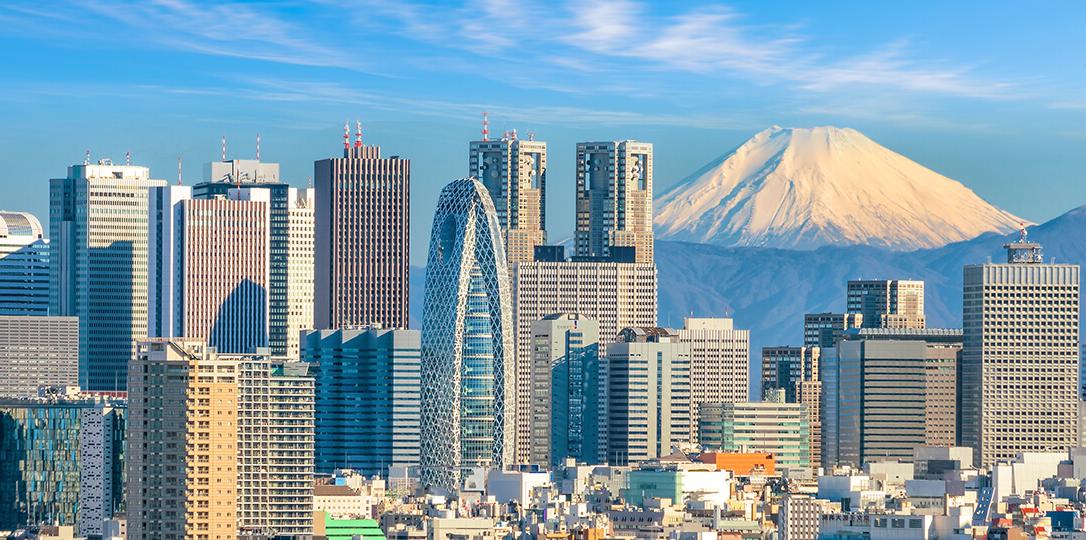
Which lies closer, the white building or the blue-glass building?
the white building

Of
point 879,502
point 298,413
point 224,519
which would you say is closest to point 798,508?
point 879,502

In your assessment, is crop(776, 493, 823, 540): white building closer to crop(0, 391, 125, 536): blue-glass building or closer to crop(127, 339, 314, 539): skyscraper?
crop(127, 339, 314, 539): skyscraper

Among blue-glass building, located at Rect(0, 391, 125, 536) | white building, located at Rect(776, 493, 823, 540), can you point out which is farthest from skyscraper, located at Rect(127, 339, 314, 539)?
white building, located at Rect(776, 493, 823, 540)

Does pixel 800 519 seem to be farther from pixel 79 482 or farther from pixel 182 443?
pixel 79 482

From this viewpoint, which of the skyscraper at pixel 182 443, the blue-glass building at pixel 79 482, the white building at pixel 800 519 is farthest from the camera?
the blue-glass building at pixel 79 482

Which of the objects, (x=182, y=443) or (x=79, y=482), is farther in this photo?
(x=79, y=482)

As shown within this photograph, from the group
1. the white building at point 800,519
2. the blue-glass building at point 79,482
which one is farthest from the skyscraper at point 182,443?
the white building at point 800,519

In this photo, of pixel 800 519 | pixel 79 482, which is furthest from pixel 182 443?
pixel 79 482

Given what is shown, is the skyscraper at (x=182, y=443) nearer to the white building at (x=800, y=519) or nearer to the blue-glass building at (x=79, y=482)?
the blue-glass building at (x=79, y=482)

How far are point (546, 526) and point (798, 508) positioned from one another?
15.3 meters

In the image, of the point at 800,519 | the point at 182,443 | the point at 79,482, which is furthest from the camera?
the point at 79,482

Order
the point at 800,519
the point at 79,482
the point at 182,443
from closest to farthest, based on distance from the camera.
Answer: the point at 182,443
the point at 800,519
the point at 79,482

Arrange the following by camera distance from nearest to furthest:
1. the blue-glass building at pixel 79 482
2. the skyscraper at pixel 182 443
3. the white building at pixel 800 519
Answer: the skyscraper at pixel 182 443 < the white building at pixel 800 519 < the blue-glass building at pixel 79 482

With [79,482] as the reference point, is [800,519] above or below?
below
